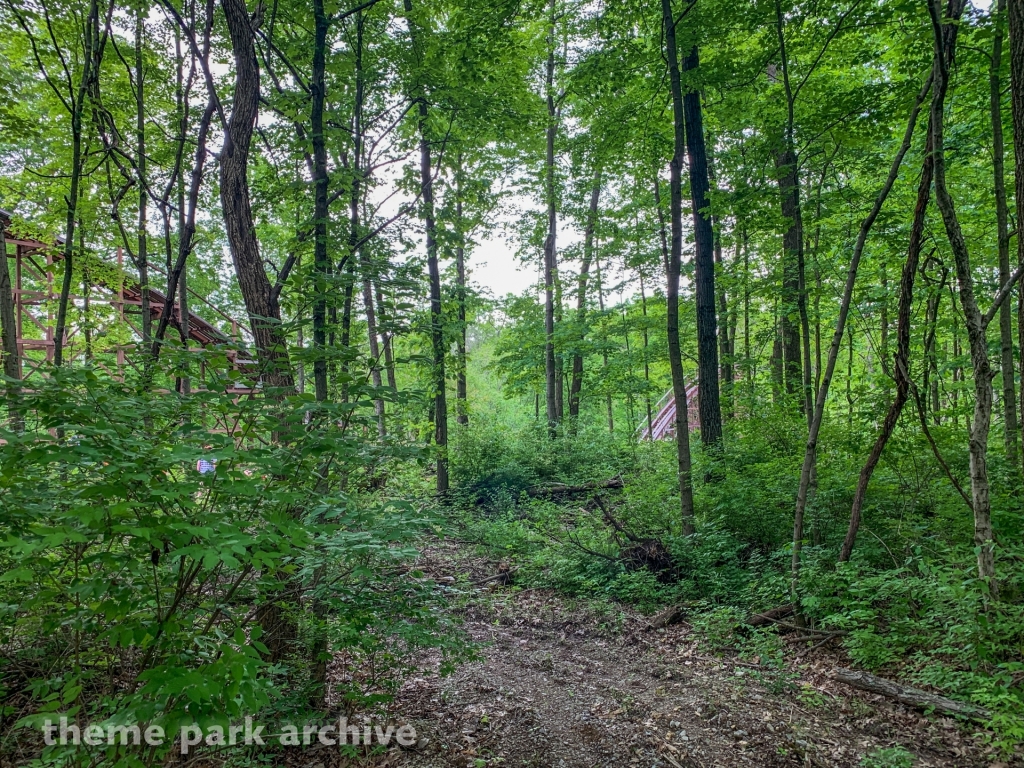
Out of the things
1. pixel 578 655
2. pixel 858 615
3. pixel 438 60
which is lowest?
pixel 578 655

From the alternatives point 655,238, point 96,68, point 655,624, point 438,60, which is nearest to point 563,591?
point 655,624

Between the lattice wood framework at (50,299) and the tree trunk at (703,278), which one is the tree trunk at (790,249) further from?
the lattice wood framework at (50,299)

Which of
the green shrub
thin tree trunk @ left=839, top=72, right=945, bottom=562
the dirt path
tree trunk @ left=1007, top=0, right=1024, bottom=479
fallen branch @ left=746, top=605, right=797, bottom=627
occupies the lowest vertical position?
the dirt path

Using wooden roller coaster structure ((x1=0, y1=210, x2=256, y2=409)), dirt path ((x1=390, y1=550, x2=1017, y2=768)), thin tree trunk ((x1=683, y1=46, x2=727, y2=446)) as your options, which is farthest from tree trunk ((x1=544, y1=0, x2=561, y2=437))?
dirt path ((x1=390, y1=550, x2=1017, y2=768))

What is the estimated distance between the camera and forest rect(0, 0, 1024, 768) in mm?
2240

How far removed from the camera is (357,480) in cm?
352

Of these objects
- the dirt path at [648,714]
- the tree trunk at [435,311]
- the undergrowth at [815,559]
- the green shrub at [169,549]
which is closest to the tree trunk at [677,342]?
the undergrowth at [815,559]

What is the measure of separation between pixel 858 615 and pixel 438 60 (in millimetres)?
7958

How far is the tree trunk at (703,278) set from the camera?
24.5 ft

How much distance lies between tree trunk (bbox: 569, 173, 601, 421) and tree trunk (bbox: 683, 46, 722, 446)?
15.8ft

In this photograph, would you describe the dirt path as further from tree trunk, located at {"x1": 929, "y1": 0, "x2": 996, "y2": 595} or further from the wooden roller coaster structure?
the wooden roller coaster structure

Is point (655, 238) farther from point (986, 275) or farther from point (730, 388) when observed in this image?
point (986, 275)

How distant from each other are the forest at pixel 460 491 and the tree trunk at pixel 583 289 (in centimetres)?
376

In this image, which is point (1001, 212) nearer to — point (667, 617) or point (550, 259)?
point (667, 617)
